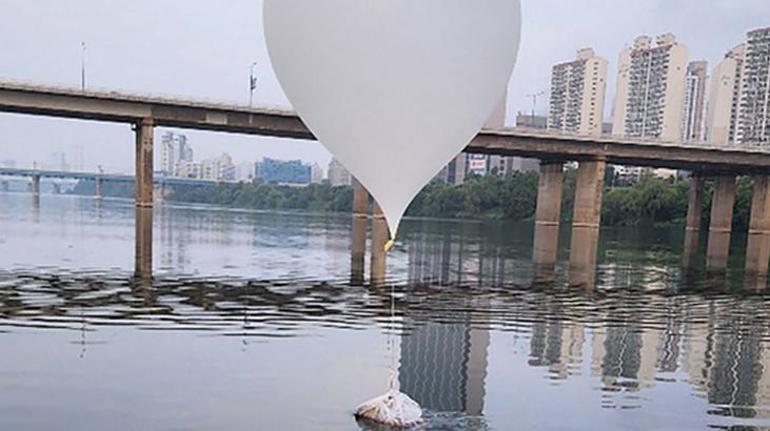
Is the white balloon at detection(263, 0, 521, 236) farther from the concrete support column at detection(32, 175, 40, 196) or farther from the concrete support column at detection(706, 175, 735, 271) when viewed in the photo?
the concrete support column at detection(32, 175, 40, 196)

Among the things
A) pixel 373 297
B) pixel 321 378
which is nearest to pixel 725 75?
pixel 373 297

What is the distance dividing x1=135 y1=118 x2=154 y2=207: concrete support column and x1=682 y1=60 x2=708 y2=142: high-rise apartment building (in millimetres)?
110180

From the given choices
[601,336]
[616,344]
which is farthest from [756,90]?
[616,344]

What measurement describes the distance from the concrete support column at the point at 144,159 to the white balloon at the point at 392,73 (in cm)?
5254

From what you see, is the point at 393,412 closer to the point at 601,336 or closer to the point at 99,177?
the point at 601,336

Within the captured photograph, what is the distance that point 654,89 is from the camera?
126 m

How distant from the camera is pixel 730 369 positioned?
1052 cm

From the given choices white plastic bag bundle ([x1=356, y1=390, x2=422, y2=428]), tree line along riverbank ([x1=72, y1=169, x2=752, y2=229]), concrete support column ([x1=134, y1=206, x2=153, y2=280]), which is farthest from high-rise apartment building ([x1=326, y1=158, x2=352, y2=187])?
white plastic bag bundle ([x1=356, y1=390, x2=422, y2=428])

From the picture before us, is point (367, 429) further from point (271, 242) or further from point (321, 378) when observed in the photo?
point (271, 242)

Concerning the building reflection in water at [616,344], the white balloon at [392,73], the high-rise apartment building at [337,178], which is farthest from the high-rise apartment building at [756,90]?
the white balloon at [392,73]

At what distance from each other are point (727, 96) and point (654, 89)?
16598mm

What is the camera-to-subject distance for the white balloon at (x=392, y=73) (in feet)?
20.0

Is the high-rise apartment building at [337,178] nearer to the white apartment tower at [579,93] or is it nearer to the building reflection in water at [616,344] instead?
the white apartment tower at [579,93]

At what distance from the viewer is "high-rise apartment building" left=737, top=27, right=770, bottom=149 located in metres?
105
